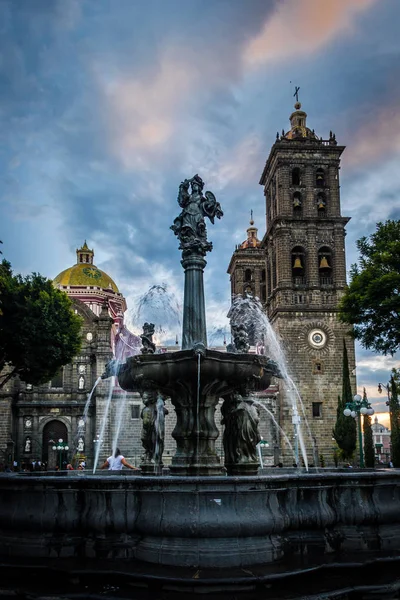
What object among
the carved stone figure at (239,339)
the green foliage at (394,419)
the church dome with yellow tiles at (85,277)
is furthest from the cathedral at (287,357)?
the carved stone figure at (239,339)

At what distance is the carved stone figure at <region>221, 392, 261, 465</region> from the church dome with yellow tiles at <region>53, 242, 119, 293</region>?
152 feet

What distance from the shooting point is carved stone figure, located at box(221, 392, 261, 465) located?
32.1 ft

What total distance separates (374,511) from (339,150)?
37965 millimetres

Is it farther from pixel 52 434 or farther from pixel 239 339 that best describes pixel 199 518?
pixel 52 434

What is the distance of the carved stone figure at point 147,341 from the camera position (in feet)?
34.1

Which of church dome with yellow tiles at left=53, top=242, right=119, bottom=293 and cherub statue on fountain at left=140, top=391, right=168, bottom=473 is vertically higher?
church dome with yellow tiles at left=53, top=242, right=119, bottom=293

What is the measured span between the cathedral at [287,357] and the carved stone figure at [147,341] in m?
26.8

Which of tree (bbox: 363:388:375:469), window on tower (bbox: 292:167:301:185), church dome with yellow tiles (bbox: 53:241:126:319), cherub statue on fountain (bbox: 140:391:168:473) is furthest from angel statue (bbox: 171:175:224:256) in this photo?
church dome with yellow tiles (bbox: 53:241:126:319)

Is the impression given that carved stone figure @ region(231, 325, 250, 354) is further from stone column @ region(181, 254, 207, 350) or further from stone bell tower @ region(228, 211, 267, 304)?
stone bell tower @ region(228, 211, 267, 304)

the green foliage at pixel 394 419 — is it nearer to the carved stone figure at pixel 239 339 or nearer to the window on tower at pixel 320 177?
the window on tower at pixel 320 177

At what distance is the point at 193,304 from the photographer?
34.1 feet

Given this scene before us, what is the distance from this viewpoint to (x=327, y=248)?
41.0 m

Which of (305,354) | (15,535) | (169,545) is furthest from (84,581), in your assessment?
(305,354)

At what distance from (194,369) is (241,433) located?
4.81 ft
